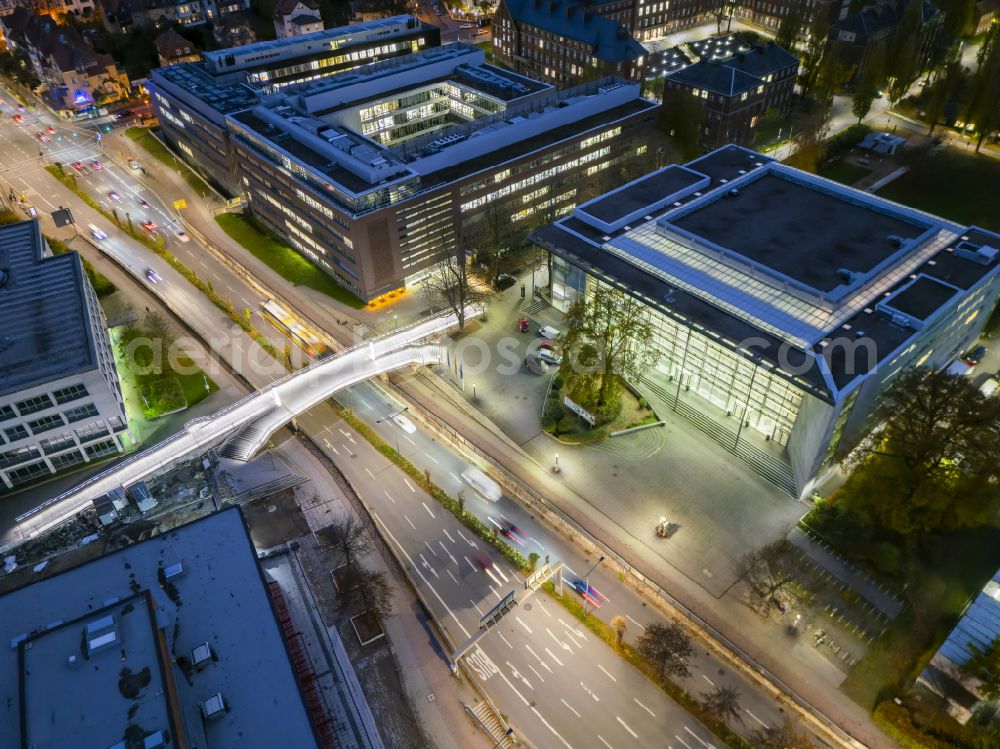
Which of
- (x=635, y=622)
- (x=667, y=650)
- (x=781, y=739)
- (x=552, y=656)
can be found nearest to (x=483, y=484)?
(x=552, y=656)

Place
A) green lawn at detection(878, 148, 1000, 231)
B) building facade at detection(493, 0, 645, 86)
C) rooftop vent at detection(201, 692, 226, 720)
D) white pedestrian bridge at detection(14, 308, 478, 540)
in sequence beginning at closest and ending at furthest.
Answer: rooftop vent at detection(201, 692, 226, 720)
white pedestrian bridge at detection(14, 308, 478, 540)
green lawn at detection(878, 148, 1000, 231)
building facade at detection(493, 0, 645, 86)

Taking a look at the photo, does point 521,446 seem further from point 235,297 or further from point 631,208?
point 235,297

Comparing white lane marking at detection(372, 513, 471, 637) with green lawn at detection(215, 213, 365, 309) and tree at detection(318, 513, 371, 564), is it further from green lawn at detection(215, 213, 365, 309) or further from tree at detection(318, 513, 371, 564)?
green lawn at detection(215, 213, 365, 309)

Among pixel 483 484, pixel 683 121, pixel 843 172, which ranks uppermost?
pixel 683 121

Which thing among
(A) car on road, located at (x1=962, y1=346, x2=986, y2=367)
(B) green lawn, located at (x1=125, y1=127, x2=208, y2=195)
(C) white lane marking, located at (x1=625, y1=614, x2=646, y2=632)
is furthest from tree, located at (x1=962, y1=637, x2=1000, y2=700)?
(B) green lawn, located at (x1=125, y1=127, x2=208, y2=195)

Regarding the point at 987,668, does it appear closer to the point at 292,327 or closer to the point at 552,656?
the point at 552,656
